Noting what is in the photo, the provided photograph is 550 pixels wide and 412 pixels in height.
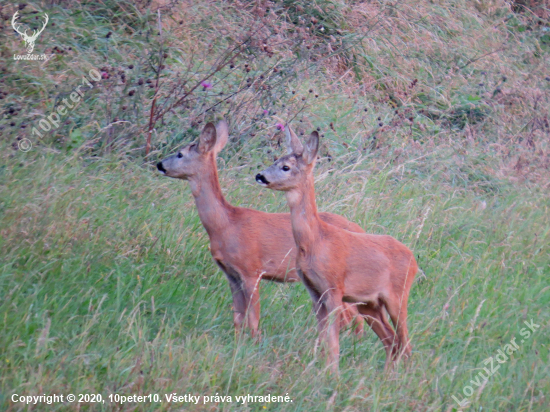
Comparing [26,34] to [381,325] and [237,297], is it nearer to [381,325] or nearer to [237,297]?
[237,297]

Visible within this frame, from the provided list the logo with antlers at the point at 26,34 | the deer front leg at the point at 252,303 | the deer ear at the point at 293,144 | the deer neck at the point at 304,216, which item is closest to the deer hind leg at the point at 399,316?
the deer neck at the point at 304,216

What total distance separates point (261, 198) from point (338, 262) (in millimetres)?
2302

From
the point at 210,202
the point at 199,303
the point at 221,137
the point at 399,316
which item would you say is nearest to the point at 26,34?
the point at 221,137

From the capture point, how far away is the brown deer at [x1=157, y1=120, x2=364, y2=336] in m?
5.59

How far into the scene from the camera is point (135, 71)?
7.98 m

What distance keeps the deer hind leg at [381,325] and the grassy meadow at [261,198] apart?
93mm

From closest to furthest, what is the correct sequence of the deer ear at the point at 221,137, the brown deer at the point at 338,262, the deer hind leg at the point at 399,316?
the brown deer at the point at 338,262 < the deer hind leg at the point at 399,316 < the deer ear at the point at 221,137

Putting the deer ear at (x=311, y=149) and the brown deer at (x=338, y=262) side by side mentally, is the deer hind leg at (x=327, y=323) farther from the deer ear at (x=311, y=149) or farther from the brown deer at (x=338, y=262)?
the deer ear at (x=311, y=149)

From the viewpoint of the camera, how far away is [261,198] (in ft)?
24.3

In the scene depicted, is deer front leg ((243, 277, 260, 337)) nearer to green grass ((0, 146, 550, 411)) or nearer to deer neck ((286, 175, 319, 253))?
green grass ((0, 146, 550, 411))

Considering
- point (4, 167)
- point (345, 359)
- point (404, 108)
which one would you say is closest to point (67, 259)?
point (4, 167)

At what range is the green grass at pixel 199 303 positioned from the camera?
12.8 ft

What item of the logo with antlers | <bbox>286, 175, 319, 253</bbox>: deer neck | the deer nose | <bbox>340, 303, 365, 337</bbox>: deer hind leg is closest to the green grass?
<bbox>340, 303, 365, 337</bbox>: deer hind leg

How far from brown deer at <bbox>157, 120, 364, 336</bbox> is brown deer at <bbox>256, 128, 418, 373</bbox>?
33 centimetres
